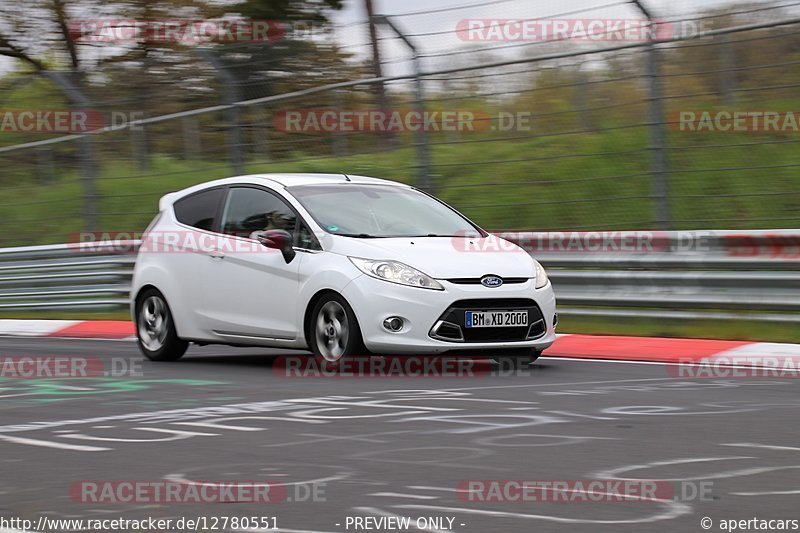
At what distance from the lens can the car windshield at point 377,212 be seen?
10.6m

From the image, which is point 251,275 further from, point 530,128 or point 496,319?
point 530,128

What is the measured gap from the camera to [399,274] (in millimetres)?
9852

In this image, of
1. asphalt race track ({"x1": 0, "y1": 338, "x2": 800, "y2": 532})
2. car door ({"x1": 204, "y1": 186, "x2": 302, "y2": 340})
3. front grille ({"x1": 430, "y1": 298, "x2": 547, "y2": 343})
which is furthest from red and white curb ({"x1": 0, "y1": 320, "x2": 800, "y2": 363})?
car door ({"x1": 204, "y1": 186, "x2": 302, "y2": 340})

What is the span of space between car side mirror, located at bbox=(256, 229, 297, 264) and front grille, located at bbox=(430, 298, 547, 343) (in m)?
1.39

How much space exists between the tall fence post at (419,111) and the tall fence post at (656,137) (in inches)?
102

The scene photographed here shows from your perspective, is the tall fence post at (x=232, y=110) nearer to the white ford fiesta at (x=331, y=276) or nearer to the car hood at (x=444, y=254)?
the white ford fiesta at (x=331, y=276)

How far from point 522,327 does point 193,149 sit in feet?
28.7

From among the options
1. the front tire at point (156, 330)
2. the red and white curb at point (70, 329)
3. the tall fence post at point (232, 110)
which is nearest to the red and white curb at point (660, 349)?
the front tire at point (156, 330)

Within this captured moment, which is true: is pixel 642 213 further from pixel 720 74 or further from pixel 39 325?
pixel 39 325

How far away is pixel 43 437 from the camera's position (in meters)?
7.32

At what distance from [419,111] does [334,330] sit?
4.95 m

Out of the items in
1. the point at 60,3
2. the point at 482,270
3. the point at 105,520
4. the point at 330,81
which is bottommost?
the point at 105,520

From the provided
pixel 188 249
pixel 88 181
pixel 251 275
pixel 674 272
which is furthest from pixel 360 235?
pixel 88 181

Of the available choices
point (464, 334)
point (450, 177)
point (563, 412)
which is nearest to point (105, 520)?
point (563, 412)
